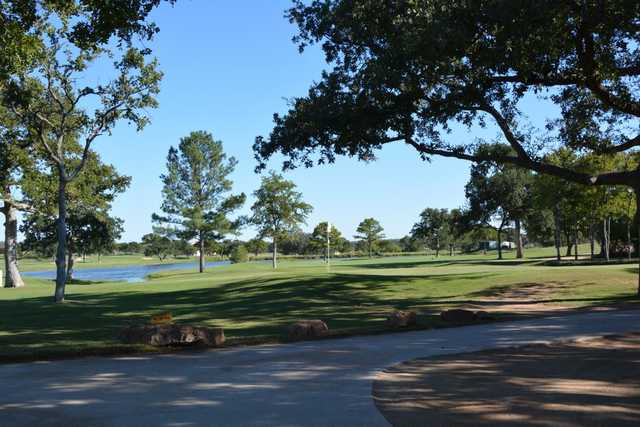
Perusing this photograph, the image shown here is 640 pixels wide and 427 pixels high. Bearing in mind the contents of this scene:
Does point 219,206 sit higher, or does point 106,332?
point 219,206

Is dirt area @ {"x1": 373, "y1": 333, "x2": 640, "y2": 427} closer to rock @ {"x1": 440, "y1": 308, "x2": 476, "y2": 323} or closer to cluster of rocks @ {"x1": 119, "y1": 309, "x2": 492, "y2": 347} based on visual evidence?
cluster of rocks @ {"x1": 119, "y1": 309, "x2": 492, "y2": 347}

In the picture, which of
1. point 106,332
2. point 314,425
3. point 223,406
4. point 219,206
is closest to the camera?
point 314,425

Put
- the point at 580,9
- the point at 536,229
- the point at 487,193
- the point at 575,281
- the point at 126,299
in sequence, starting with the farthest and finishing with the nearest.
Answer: the point at 536,229 → the point at 487,193 → the point at 126,299 → the point at 575,281 → the point at 580,9

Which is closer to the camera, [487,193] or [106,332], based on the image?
[106,332]

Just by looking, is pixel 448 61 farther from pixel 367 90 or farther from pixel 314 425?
pixel 314 425

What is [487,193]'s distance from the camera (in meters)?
63.4

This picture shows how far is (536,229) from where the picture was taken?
2776 inches

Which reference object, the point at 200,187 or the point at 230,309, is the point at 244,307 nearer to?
the point at 230,309

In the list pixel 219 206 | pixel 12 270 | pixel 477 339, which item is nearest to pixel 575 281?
pixel 477 339

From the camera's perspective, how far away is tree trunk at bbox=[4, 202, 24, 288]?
38875 millimetres

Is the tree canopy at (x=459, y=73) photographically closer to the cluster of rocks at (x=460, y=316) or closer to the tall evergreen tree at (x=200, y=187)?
the cluster of rocks at (x=460, y=316)

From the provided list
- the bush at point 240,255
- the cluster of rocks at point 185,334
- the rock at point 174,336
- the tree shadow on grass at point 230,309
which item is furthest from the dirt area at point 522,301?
the bush at point 240,255

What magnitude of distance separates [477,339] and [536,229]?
212 ft

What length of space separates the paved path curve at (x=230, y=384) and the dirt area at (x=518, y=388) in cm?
44
